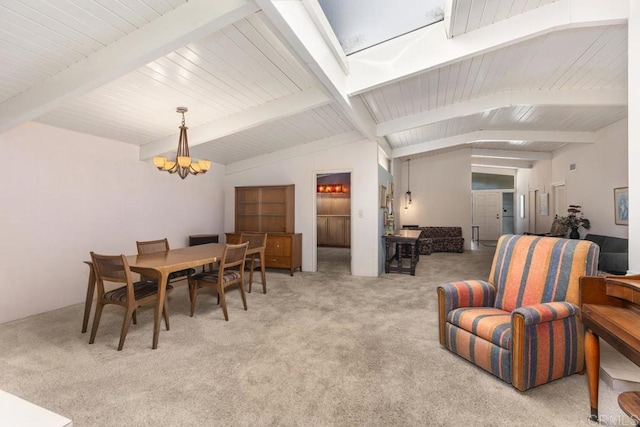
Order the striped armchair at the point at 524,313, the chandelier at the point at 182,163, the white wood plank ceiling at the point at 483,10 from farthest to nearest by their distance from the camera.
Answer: the chandelier at the point at 182,163 → the white wood plank ceiling at the point at 483,10 → the striped armchair at the point at 524,313

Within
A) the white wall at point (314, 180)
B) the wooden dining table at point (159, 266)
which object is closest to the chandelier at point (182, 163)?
the wooden dining table at point (159, 266)

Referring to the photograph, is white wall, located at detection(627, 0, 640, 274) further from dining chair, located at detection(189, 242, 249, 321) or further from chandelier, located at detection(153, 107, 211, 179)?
chandelier, located at detection(153, 107, 211, 179)

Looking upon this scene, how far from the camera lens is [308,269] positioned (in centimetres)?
577

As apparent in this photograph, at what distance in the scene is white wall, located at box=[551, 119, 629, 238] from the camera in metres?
5.21

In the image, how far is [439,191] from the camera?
9305 millimetres

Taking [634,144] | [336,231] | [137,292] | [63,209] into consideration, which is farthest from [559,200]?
[63,209]

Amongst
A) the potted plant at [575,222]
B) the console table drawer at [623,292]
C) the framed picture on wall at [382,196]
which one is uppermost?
the framed picture on wall at [382,196]

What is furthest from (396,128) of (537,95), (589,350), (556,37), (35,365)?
(35,365)

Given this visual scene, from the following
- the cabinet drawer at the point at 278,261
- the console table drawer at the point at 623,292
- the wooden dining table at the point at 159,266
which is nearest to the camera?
the console table drawer at the point at 623,292

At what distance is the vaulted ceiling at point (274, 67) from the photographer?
2010 mm

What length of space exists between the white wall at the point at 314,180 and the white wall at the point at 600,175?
4.22 m

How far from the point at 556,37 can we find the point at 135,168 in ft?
17.4

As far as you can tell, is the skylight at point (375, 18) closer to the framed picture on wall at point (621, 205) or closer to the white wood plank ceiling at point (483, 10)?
the white wood plank ceiling at point (483, 10)

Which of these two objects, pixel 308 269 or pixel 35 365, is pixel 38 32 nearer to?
pixel 35 365
